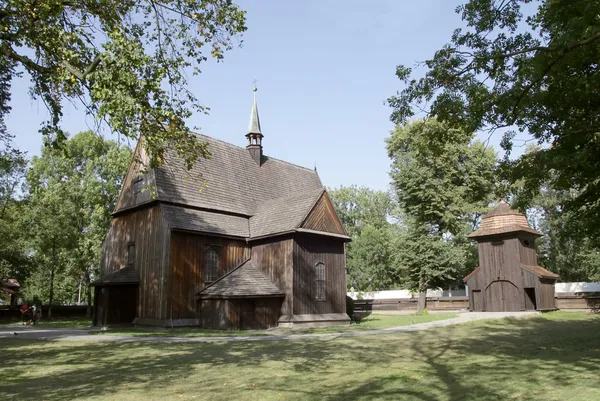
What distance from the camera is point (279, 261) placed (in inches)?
1018

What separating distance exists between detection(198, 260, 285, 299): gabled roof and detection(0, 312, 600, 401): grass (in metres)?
6.60

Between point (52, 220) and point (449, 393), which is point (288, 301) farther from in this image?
point (52, 220)

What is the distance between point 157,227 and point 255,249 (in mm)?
5793

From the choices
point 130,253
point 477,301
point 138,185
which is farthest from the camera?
point 477,301

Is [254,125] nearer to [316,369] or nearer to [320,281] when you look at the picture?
[320,281]

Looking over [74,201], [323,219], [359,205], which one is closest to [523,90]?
[323,219]

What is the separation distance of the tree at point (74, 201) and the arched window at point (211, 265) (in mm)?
15548

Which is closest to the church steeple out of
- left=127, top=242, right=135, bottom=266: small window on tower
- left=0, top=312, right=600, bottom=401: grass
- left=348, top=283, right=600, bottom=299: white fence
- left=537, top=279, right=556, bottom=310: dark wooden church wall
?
left=127, top=242, right=135, bottom=266: small window on tower

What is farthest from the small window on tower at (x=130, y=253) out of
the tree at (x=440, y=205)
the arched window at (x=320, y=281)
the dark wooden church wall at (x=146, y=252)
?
the tree at (x=440, y=205)

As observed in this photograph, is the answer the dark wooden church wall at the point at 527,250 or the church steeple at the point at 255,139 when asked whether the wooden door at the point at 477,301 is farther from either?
the church steeple at the point at 255,139

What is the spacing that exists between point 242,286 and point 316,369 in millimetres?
13723

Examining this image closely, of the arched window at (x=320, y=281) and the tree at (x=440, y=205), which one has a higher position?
the tree at (x=440, y=205)

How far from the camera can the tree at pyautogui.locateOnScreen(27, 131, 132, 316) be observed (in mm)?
38438

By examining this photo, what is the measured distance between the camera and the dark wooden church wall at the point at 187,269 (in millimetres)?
23953
